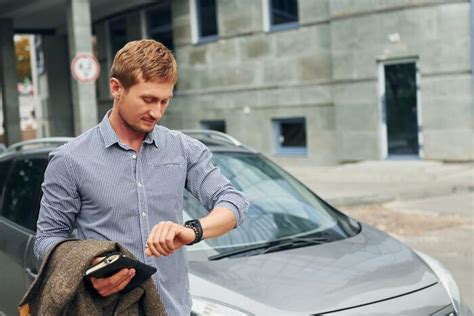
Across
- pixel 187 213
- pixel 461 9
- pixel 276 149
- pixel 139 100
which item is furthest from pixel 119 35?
pixel 139 100

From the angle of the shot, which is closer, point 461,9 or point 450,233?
point 450,233

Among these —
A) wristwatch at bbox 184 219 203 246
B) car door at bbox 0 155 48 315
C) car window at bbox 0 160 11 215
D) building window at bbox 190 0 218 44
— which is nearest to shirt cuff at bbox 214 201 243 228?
wristwatch at bbox 184 219 203 246

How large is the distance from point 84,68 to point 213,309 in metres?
10.1

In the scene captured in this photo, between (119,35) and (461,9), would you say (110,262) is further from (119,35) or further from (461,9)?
(119,35)

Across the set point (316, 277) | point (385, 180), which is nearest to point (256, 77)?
point (385, 180)

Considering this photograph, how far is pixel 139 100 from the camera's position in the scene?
7.15 ft

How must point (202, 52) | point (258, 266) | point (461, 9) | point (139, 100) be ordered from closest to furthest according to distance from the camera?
point (139, 100), point (258, 266), point (461, 9), point (202, 52)

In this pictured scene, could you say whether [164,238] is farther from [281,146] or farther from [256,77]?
[256,77]

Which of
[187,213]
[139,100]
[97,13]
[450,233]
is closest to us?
[139,100]

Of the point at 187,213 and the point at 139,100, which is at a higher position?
the point at 139,100

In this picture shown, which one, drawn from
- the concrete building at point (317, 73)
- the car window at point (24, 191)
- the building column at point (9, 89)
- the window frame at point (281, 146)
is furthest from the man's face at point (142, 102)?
the building column at point (9, 89)

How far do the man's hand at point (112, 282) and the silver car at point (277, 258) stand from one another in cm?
109

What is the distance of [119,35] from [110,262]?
23.2 m

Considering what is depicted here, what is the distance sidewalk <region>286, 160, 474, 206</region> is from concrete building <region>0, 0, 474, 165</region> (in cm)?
64
